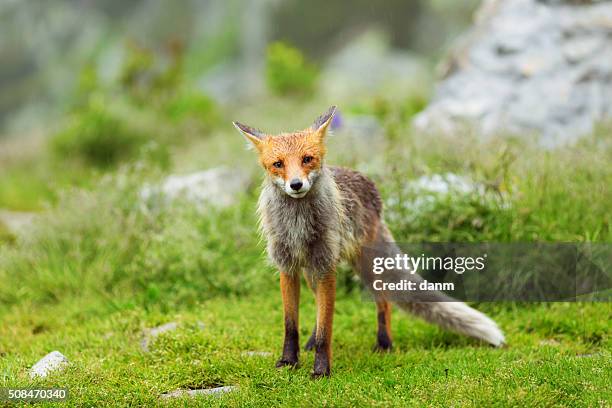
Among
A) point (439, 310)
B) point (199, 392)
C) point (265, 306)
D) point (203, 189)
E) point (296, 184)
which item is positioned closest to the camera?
point (296, 184)

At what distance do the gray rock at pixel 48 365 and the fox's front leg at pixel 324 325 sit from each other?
Result: 6.87 feet

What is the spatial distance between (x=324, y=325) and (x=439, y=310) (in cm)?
144

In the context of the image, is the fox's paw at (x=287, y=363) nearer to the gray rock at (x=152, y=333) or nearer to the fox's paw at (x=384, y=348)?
the fox's paw at (x=384, y=348)

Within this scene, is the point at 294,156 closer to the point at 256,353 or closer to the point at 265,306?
the point at 256,353

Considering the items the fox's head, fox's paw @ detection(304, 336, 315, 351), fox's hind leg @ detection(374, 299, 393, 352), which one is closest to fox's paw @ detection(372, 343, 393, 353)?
fox's hind leg @ detection(374, 299, 393, 352)

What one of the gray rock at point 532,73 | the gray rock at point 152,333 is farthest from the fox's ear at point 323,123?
the gray rock at point 532,73

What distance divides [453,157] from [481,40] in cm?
501

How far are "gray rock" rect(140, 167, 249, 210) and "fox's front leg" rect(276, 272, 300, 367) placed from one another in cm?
396

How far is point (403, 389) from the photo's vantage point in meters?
4.77

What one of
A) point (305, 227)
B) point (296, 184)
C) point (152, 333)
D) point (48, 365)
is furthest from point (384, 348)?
point (48, 365)

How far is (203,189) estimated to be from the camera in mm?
9750

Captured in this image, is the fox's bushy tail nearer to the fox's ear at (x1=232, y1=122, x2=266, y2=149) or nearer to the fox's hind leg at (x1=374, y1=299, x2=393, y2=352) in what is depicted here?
the fox's hind leg at (x1=374, y1=299, x2=393, y2=352)

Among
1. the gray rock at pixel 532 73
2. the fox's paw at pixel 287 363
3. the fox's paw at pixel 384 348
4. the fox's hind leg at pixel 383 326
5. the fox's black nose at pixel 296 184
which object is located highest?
the gray rock at pixel 532 73

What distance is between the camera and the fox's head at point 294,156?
15.3 feet
